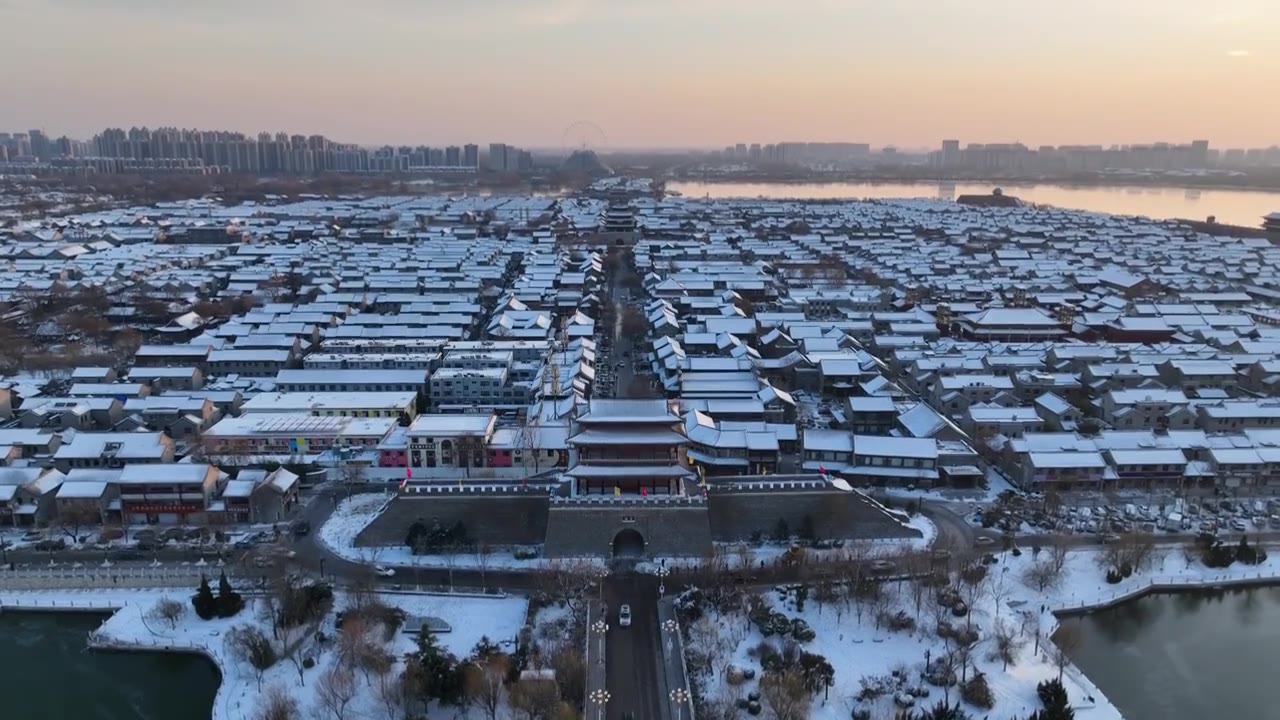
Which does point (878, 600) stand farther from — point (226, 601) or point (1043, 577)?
point (226, 601)

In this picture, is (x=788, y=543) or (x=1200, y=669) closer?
(x=1200, y=669)

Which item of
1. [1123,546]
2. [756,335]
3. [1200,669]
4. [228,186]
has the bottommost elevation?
[1200,669]

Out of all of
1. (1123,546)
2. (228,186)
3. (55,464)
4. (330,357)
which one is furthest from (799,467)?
(228,186)

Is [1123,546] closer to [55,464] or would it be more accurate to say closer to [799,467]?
[799,467]

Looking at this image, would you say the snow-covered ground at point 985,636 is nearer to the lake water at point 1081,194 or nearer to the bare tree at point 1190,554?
the bare tree at point 1190,554

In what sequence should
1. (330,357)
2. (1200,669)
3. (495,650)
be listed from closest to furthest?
(495,650) < (1200,669) < (330,357)

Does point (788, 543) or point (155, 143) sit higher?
point (155, 143)
